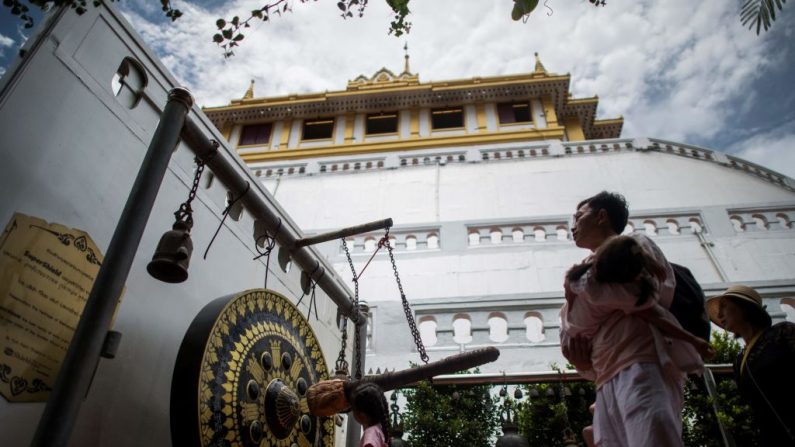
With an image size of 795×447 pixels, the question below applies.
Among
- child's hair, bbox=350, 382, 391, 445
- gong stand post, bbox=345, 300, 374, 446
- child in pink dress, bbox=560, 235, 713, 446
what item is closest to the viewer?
child in pink dress, bbox=560, 235, 713, 446

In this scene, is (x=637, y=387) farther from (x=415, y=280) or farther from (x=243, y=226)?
(x=415, y=280)

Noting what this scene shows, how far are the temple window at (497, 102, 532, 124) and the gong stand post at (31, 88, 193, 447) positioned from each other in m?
14.2

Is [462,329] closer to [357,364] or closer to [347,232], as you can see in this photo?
[357,364]

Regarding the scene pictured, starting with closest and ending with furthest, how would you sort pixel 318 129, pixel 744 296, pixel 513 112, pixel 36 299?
pixel 36 299 → pixel 744 296 → pixel 513 112 → pixel 318 129

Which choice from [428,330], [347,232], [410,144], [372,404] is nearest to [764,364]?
[372,404]

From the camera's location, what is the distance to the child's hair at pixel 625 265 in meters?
1.58

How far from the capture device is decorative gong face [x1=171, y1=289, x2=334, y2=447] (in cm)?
217

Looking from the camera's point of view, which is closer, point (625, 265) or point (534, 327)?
point (625, 265)

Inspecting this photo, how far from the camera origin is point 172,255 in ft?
6.88

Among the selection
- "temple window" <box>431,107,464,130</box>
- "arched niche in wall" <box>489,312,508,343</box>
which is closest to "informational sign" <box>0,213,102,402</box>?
"arched niche in wall" <box>489,312,508,343</box>

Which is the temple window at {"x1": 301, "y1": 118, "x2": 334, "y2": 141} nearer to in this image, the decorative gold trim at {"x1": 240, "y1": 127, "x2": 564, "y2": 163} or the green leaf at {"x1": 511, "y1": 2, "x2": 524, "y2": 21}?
the decorative gold trim at {"x1": 240, "y1": 127, "x2": 564, "y2": 163}

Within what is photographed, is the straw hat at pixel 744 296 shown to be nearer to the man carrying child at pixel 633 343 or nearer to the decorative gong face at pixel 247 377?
the man carrying child at pixel 633 343

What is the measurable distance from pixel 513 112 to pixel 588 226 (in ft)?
47.5

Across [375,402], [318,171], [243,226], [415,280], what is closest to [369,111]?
[318,171]
